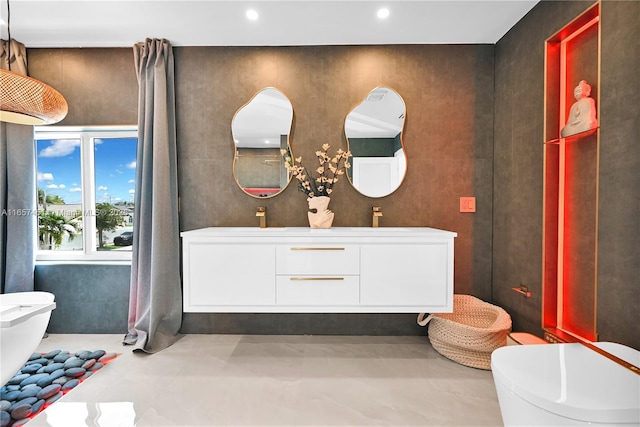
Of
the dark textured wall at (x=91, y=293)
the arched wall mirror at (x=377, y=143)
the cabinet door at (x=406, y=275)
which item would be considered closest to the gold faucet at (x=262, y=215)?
the arched wall mirror at (x=377, y=143)

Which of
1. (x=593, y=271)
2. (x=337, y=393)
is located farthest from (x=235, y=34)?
(x=593, y=271)

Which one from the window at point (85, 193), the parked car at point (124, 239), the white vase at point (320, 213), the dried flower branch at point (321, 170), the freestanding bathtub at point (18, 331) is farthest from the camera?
the parked car at point (124, 239)

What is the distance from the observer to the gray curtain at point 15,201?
2.37 metres

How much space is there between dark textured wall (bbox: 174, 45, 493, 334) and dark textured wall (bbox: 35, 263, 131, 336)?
0.59 m

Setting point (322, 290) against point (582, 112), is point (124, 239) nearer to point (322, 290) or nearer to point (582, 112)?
point (322, 290)

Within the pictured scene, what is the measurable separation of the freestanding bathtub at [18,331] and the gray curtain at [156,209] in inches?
23.5

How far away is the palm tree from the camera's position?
268 cm

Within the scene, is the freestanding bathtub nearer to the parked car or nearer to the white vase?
the parked car

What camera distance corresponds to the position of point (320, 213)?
7.47ft

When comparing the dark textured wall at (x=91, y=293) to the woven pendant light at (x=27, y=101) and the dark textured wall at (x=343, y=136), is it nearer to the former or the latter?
the dark textured wall at (x=343, y=136)

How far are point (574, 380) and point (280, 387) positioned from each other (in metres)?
1.39

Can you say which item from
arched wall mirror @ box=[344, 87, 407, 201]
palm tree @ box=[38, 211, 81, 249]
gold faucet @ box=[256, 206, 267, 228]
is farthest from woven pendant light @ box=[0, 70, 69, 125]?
arched wall mirror @ box=[344, 87, 407, 201]

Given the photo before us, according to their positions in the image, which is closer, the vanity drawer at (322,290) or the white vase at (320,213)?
the vanity drawer at (322,290)

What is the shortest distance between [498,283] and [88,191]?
3.44 meters
